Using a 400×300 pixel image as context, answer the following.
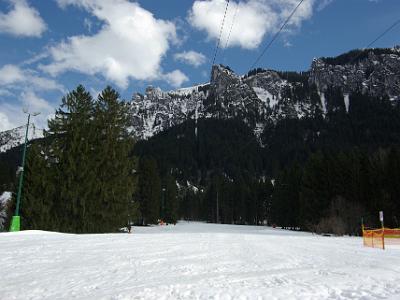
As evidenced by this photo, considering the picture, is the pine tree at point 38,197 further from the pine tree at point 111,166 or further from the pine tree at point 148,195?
the pine tree at point 148,195

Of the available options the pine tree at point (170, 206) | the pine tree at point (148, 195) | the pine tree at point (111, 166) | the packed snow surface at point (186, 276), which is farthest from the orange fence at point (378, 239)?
→ the pine tree at point (170, 206)

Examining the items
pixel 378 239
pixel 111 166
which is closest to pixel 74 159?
pixel 111 166

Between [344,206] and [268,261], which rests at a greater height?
[344,206]

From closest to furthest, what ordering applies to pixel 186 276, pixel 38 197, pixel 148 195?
pixel 186 276, pixel 38 197, pixel 148 195

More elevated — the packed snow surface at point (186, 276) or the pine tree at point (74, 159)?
the pine tree at point (74, 159)

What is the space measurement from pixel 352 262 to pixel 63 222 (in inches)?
1044

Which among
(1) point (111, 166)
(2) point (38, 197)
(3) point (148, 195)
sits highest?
(1) point (111, 166)

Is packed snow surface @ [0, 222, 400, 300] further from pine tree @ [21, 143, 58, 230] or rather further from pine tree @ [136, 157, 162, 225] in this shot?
pine tree @ [136, 157, 162, 225]

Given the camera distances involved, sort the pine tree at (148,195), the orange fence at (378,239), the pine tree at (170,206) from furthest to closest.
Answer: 1. the pine tree at (170,206)
2. the pine tree at (148,195)
3. the orange fence at (378,239)

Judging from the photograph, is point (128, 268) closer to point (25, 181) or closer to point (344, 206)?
point (25, 181)

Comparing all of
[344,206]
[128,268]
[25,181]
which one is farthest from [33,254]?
[344,206]

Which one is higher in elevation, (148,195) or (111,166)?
(111,166)

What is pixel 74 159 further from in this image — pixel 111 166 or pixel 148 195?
pixel 148 195

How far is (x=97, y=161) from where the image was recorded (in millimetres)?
36375
